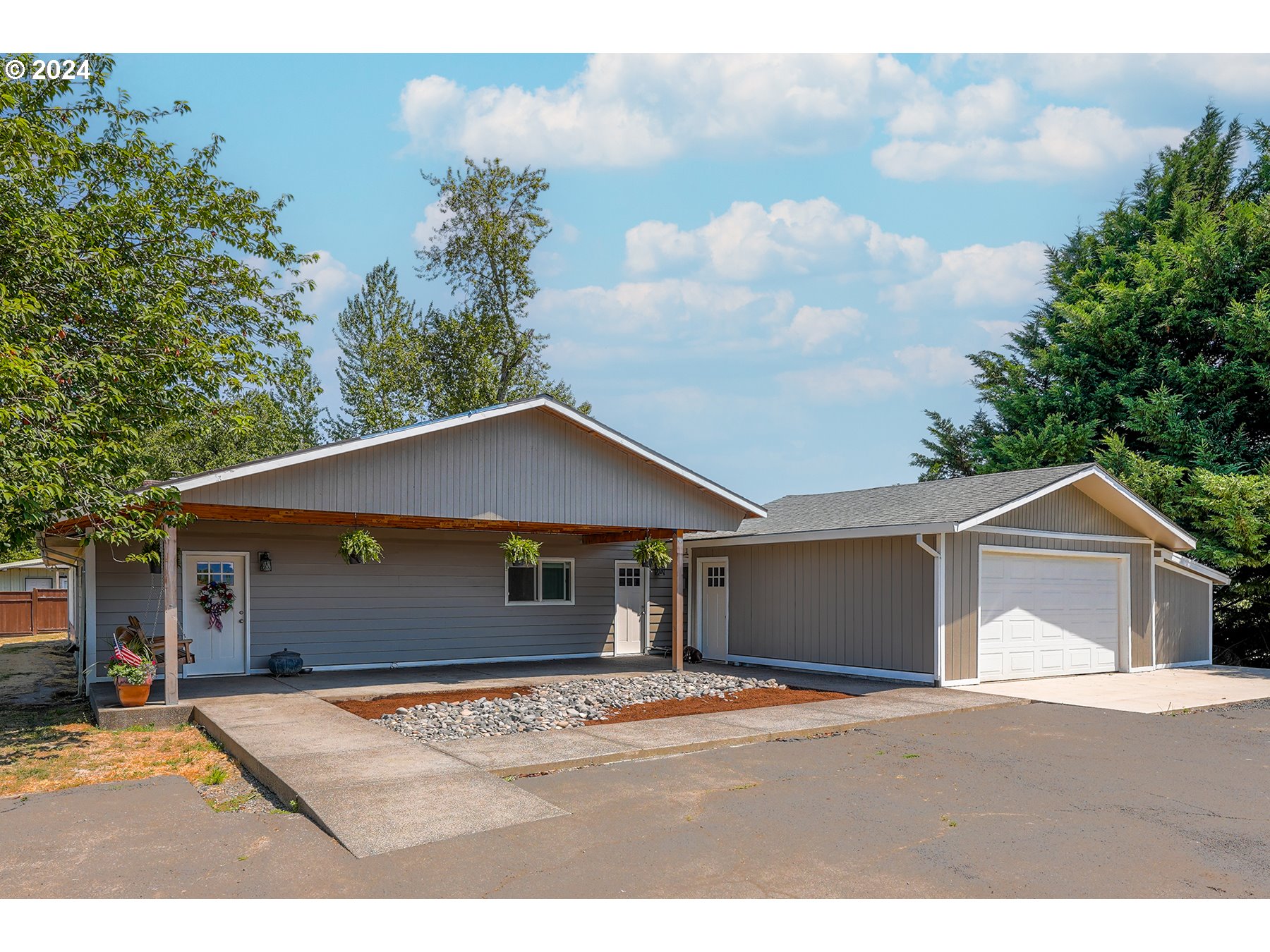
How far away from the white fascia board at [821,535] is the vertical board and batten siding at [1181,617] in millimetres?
6462

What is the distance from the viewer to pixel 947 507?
42.6ft

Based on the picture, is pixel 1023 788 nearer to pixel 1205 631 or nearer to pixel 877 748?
pixel 877 748

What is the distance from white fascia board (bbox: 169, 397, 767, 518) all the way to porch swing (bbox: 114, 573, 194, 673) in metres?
2.27

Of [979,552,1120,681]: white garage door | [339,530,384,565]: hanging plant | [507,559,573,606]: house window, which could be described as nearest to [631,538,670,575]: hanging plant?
[507,559,573,606]: house window

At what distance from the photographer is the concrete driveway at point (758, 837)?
4449 mm

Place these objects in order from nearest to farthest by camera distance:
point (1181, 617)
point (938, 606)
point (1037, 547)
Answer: point (938, 606), point (1037, 547), point (1181, 617)

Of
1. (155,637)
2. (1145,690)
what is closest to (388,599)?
(155,637)

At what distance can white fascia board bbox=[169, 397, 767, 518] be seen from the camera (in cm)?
945

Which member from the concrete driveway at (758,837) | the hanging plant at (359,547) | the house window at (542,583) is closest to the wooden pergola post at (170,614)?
the hanging plant at (359,547)

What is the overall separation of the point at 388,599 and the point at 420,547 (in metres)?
0.95

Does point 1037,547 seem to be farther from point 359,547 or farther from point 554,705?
point 359,547

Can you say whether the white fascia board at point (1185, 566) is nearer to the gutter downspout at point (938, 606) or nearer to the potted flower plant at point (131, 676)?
the gutter downspout at point (938, 606)

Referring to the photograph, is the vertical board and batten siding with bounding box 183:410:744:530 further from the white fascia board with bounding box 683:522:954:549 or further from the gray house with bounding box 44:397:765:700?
the white fascia board with bounding box 683:522:954:549

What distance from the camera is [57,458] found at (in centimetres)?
770
